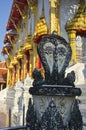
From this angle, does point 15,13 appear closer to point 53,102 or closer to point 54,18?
point 54,18

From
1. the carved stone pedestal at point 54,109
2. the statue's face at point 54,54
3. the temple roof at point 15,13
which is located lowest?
the carved stone pedestal at point 54,109

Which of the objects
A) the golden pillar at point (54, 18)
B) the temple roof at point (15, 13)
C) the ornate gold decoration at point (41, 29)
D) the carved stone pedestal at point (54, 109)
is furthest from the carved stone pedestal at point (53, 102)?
the temple roof at point (15, 13)

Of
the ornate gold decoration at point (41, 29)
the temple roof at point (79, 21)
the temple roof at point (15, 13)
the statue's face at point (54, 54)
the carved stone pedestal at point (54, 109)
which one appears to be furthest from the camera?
the temple roof at point (15, 13)

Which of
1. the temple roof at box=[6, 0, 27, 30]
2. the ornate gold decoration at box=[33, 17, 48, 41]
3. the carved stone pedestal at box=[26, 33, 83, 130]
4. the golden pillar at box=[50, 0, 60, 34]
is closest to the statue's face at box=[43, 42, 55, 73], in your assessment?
the carved stone pedestal at box=[26, 33, 83, 130]

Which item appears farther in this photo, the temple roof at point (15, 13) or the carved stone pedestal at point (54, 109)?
the temple roof at point (15, 13)

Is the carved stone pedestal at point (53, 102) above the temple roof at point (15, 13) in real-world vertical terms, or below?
below

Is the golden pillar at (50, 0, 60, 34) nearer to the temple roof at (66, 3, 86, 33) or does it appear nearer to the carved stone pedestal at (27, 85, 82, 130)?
the temple roof at (66, 3, 86, 33)

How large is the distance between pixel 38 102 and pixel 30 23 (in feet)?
41.1

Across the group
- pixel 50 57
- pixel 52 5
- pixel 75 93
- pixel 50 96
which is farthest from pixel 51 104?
pixel 52 5

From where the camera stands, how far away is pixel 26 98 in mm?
11852

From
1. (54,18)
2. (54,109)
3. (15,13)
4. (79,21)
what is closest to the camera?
(54,109)

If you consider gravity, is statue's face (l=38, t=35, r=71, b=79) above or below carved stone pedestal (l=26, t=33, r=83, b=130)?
above

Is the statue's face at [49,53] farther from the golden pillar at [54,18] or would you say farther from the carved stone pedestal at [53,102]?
the golden pillar at [54,18]

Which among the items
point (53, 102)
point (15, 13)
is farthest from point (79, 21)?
point (15, 13)
